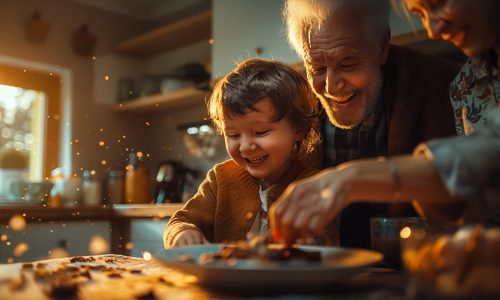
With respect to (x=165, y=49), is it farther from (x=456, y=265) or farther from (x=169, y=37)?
(x=456, y=265)

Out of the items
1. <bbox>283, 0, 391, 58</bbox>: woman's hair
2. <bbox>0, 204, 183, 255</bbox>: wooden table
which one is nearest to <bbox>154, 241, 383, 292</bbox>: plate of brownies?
<bbox>283, 0, 391, 58</bbox>: woman's hair

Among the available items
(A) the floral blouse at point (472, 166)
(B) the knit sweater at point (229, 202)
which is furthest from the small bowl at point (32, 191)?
(A) the floral blouse at point (472, 166)

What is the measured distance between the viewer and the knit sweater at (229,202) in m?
1.46

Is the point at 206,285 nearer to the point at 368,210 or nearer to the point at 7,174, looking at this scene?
the point at 368,210

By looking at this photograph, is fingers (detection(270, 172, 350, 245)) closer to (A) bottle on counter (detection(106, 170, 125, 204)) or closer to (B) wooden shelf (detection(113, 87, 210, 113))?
(B) wooden shelf (detection(113, 87, 210, 113))

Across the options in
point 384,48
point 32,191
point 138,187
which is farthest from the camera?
point 138,187

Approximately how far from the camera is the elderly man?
1437 mm

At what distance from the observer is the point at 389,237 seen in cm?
99

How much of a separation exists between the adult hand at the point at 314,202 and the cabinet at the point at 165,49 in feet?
8.77

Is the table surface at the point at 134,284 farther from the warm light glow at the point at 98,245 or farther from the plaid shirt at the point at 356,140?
the warm light glow at the point at 98,245

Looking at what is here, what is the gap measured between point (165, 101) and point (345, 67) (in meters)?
2.47

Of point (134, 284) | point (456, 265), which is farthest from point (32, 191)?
point (456, 265)

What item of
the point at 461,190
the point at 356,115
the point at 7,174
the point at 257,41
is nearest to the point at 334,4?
the point at 356,115

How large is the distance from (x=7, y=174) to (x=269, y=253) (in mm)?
3341
